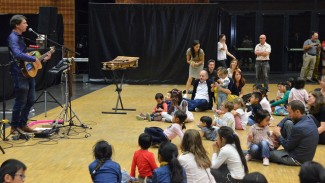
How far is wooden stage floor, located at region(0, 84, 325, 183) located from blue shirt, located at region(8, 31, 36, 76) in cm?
125

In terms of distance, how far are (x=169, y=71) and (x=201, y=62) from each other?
14.2 feet

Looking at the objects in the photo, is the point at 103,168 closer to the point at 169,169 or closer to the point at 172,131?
the point at 169,169

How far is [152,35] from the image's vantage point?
55.7ft

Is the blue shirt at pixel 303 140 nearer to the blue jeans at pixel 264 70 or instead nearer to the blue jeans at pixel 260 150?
the blue jeans at pixel 260 150

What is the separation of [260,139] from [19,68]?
414 centimetres

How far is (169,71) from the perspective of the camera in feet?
56.0

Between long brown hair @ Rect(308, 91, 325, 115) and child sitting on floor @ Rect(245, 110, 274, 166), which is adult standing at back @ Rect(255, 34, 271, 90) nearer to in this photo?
long brown hair @ Rect(308, 91, 325, 115)

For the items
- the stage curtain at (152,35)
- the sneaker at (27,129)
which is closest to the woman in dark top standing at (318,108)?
the sneaker at (27,129)

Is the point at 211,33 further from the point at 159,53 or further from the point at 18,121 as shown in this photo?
the point at 18,121

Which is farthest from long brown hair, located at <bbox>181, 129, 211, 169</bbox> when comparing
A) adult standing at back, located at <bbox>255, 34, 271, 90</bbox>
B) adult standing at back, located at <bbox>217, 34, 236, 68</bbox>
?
adult standing at back, located at <bbox>217, 34, 236, 68</bbox>

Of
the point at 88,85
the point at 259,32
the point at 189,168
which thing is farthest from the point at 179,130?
the point at 259,32

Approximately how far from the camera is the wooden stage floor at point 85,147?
20.8 ft

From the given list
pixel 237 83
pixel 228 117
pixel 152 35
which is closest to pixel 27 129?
pixel 228 117

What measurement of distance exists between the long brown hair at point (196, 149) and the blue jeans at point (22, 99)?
3.93m
